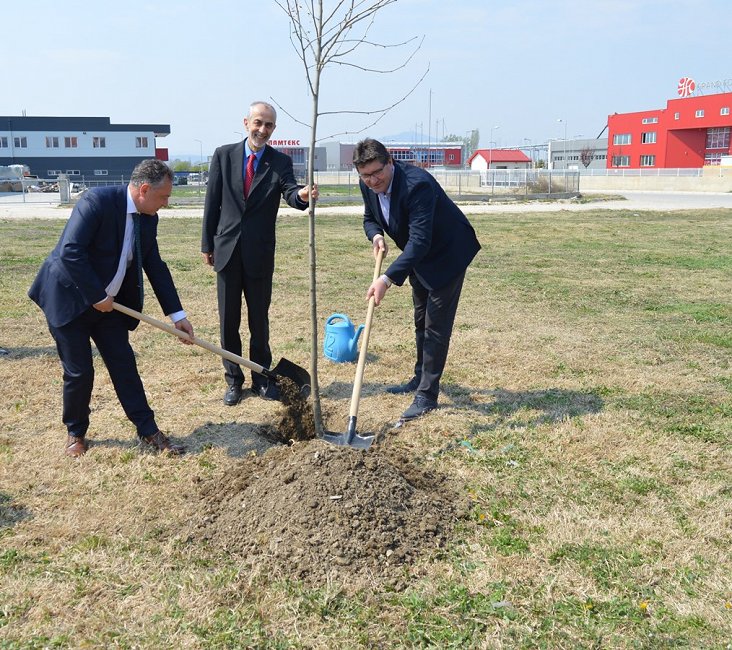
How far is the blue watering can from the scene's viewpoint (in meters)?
6.53

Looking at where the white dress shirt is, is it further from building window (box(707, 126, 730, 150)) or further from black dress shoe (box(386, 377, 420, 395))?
building window (box(707, 126, 730, 150))

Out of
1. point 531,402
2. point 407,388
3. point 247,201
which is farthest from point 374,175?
point 531,402

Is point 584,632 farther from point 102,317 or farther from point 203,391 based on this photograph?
point 203,391

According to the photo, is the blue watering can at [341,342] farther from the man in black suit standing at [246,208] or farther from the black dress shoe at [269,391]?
the man in black suit standing at [246,208]

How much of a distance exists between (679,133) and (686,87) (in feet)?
13.9

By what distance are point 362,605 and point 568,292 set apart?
7.65 metres

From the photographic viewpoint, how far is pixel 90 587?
3.12 metres

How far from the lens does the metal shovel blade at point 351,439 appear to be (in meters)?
4.53

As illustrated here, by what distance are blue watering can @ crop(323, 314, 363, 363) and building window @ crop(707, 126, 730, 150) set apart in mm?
60623

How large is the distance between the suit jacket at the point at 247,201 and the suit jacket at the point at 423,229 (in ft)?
2.20

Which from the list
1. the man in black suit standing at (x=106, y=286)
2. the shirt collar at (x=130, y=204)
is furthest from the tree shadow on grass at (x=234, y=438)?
the shirt collar at (x=130, y=204)

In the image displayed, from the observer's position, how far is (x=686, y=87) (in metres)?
61.7

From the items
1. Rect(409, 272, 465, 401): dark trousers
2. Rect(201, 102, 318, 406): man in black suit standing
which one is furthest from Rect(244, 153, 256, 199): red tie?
Rect(409, 272, 465, 401): dark trousers

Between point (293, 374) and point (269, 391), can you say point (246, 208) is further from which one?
point (269, 391)
